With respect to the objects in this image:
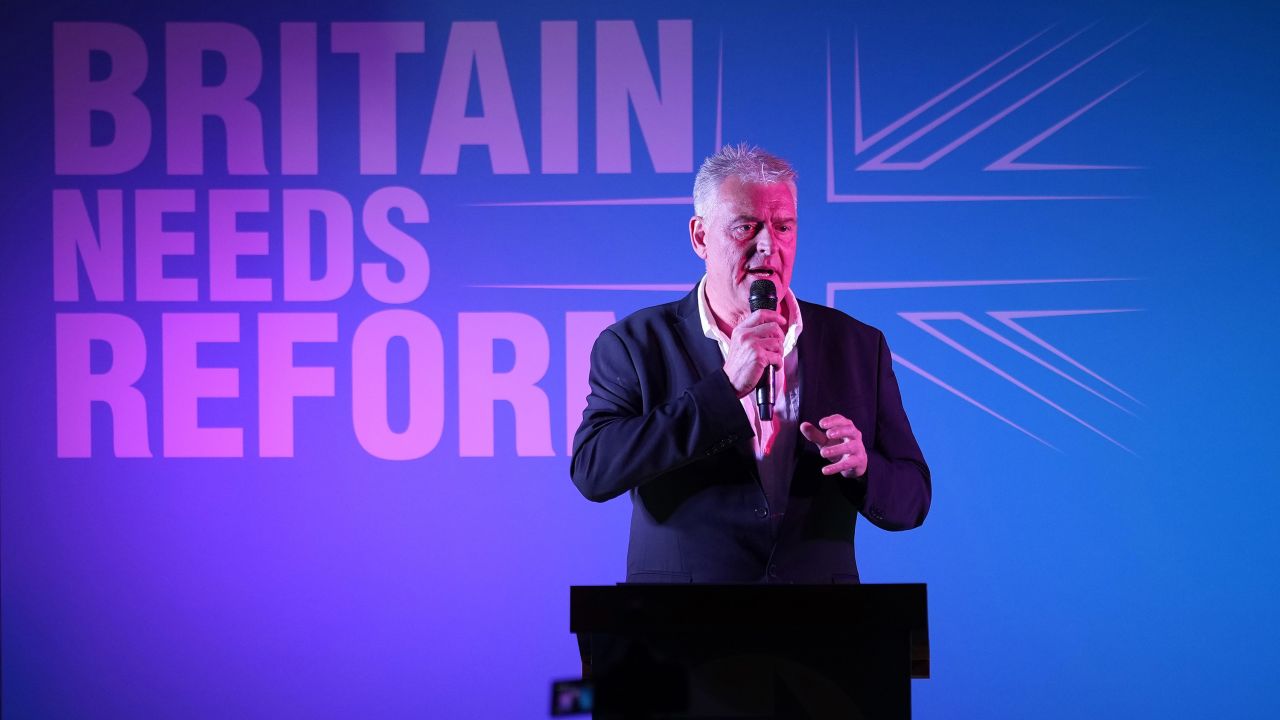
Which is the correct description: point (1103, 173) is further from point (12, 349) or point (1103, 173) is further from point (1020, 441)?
point (12, 349)

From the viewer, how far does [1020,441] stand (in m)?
3.55

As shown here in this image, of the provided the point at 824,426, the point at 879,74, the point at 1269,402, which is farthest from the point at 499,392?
the point at 1269,402

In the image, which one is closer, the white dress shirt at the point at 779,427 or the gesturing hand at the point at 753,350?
the gesturing hand at the point at 753,350

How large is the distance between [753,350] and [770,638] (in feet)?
1.98

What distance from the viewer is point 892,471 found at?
6.60 feet

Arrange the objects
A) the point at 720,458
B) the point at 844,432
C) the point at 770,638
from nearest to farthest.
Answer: the point at 770,638 → the point at 844,432 → the point at 720,458

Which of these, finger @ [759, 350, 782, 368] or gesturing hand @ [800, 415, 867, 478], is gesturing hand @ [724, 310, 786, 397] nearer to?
finger @ [759, 350, 782, 368]

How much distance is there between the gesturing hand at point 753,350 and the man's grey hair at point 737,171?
0.34m

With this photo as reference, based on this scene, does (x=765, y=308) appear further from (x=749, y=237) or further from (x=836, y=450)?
(x=836, y=450)

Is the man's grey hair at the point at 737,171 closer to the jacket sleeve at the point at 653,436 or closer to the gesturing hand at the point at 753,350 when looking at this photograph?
the gesturing hand at the point at 753,350

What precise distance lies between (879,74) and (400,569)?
7.83ft

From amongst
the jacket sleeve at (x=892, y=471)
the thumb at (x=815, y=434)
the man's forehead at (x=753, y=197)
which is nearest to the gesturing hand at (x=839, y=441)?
the thumb at (x=815, y=434)

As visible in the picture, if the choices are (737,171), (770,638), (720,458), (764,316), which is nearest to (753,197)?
(737,171)

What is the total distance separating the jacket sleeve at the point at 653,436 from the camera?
186 centimetres
